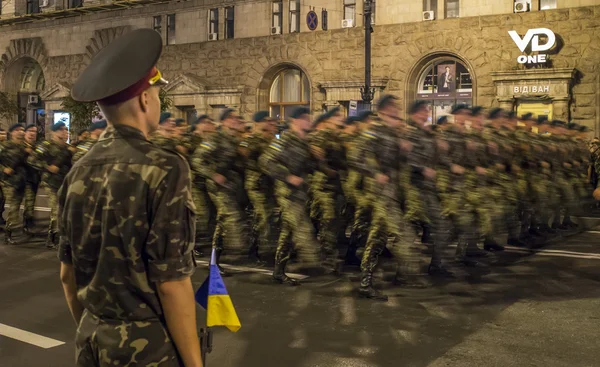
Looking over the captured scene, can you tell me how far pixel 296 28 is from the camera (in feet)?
98.7

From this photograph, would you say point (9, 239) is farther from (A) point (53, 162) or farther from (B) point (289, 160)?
(B) point (289, 160)

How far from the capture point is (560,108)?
24203mm

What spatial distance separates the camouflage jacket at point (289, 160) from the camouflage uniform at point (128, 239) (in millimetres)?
6332

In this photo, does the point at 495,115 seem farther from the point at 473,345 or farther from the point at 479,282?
the point at 473,345

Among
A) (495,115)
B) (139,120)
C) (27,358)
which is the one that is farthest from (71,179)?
(495,115)

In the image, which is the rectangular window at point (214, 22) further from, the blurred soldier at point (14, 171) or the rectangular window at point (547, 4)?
the blurred soldier at point (14, 171)

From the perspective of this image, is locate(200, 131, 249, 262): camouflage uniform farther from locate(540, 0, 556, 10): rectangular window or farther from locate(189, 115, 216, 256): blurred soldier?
locate(540, 0, 556, 10): rectangular window

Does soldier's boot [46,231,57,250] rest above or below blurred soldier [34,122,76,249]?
below

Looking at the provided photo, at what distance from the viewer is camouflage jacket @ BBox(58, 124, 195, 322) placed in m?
2.24

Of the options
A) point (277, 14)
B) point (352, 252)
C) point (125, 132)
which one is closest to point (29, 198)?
point (352, 252)

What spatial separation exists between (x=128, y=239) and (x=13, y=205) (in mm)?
11199

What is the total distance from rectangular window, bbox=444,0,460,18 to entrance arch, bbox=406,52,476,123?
1.46 m

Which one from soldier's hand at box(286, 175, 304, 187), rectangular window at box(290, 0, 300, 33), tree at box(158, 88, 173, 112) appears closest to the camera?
soldier's hand at box(286, 175, 304, 187)

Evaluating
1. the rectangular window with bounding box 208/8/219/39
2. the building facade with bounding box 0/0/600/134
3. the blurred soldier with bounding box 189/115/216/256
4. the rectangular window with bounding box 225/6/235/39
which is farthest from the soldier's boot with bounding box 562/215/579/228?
the rectangular window with bounding box 208/8/219/39
